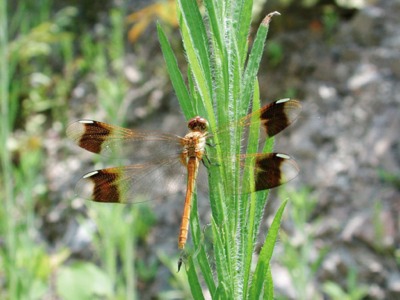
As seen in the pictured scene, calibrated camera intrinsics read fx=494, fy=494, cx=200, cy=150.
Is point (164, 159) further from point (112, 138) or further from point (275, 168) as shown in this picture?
point (275, 168)

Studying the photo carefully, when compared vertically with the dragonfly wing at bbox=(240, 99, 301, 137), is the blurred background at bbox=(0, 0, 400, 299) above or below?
above

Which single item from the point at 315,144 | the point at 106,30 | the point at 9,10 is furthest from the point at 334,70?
the point at 9,10

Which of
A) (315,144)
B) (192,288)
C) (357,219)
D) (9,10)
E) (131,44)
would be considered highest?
(9,10)

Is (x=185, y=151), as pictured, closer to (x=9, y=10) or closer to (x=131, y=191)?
(x=131, y=191)

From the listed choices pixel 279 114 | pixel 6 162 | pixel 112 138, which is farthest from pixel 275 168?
pixel 6 162

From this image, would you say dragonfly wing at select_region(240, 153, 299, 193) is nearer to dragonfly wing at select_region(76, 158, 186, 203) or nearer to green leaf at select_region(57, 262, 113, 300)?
dragonfly wing at select_region(76, 158, 186, 203)

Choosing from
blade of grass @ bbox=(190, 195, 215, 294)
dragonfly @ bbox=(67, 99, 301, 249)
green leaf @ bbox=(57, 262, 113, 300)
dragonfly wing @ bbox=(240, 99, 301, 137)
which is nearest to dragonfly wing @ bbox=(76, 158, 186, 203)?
dragonfly @ bbox=(67, 99, 301, 249)

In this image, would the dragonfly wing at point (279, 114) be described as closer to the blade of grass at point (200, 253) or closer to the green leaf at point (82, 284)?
the blade of grass at point (200, 253)

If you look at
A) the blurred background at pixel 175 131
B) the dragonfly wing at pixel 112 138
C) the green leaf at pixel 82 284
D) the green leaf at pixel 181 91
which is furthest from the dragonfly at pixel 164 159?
the green leaf at pixel 82 284
